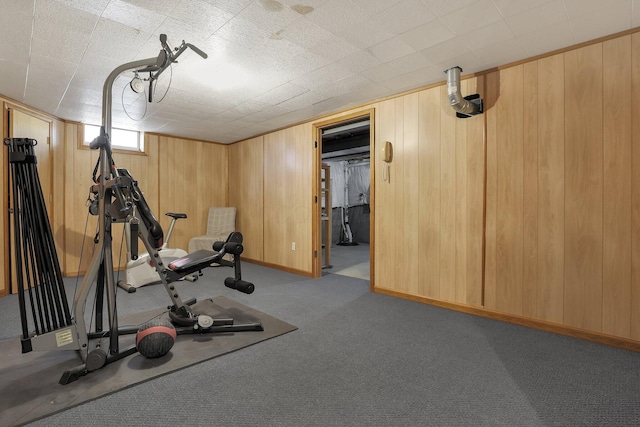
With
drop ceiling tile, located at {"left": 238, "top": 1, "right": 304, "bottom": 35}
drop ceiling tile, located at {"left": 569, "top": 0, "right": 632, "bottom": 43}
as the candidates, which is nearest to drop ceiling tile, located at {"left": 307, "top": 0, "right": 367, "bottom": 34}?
drop ceiling tile, located at {"left": 238, "top": 1, "right": 304, "bottom": 35}

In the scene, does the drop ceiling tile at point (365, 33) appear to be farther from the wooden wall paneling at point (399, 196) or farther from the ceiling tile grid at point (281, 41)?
the wooden wall paneling at point (399, 196)

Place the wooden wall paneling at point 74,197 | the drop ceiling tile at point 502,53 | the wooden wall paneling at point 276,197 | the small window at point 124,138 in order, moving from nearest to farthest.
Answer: the drop ceiling tile at point 502,53 < the wooden wall paneling at point 74,197 < the small window at point 124,138 < the wooden wall paneling at point 276,197

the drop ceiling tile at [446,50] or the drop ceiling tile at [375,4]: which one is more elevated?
the drop ceiling tile at [375,4]

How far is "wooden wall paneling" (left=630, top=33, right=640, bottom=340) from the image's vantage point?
7.25 ft

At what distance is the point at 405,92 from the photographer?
137 inches

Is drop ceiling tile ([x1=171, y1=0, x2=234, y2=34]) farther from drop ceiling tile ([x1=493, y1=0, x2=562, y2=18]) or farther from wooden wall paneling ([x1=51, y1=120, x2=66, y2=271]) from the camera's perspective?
wooden wall paneling ([x1=51, y1=120, x2=66, y2=271])

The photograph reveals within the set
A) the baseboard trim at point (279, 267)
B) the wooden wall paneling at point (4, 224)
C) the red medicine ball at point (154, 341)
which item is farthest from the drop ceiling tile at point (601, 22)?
the wooden wall paneling at point (4, 224)

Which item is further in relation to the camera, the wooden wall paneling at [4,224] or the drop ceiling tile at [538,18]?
the wooden wall paneling at [4,224]

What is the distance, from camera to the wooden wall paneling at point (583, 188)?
7.77ft

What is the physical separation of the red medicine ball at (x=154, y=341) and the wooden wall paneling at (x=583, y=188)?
3044mm

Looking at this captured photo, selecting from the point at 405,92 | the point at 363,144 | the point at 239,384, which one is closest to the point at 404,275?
the point at 405,92

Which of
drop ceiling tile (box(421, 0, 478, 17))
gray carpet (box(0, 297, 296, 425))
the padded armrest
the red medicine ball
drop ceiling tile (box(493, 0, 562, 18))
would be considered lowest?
gray carpet (box(0, 297, 296, 425))

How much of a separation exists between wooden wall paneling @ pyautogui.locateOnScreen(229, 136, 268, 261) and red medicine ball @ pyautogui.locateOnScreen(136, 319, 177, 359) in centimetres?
339

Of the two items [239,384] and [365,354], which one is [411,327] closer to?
[365,354]
